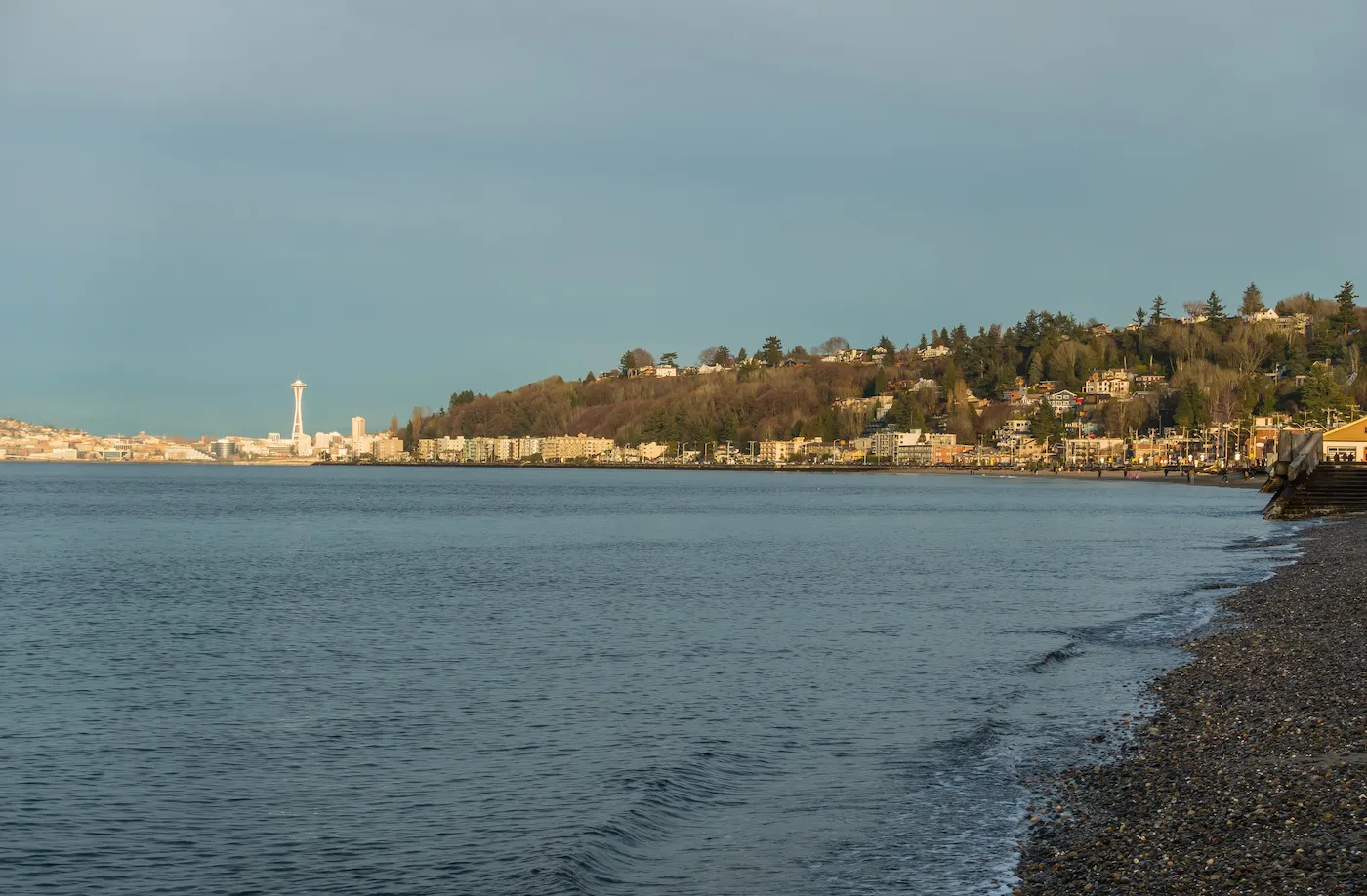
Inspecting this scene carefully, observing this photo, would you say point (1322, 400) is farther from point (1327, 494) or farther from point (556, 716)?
point (556, 716)

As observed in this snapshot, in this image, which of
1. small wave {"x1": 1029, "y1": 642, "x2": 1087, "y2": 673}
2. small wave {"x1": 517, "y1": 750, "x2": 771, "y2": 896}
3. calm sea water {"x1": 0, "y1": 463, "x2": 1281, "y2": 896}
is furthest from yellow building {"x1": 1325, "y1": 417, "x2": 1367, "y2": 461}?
small wave {"x1": 517, "y1": 750, "x2": 771, "y2": 896}

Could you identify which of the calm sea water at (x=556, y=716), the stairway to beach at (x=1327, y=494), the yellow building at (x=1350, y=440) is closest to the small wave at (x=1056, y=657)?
the calm sea water at (x=556, y=716)

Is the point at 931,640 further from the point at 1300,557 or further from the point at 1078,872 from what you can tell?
the point at 1300,557

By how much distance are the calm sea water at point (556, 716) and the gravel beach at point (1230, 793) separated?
0.63 metres

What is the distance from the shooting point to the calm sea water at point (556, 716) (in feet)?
32.8

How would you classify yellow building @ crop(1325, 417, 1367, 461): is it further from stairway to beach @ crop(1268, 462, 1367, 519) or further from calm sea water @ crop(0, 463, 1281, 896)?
calm sea water @ crop(0, 463, 1281, 896)

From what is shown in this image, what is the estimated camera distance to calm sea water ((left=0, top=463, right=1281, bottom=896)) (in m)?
9.98

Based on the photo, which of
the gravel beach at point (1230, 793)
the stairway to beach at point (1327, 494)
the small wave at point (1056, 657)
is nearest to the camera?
the gravel beach at point (1230, 793)

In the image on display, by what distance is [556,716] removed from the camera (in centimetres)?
1535

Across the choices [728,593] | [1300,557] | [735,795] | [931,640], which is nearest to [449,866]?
[735,795]

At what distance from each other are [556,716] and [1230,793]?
26.5ft

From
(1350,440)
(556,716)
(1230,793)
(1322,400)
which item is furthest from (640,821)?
(1322,400)

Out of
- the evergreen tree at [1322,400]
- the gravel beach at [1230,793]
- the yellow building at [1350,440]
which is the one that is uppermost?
the evergreen tree at [1322,400]

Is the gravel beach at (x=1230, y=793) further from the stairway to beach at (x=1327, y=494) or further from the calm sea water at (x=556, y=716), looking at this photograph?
the stairway to beach at (x=1327, y=494)
